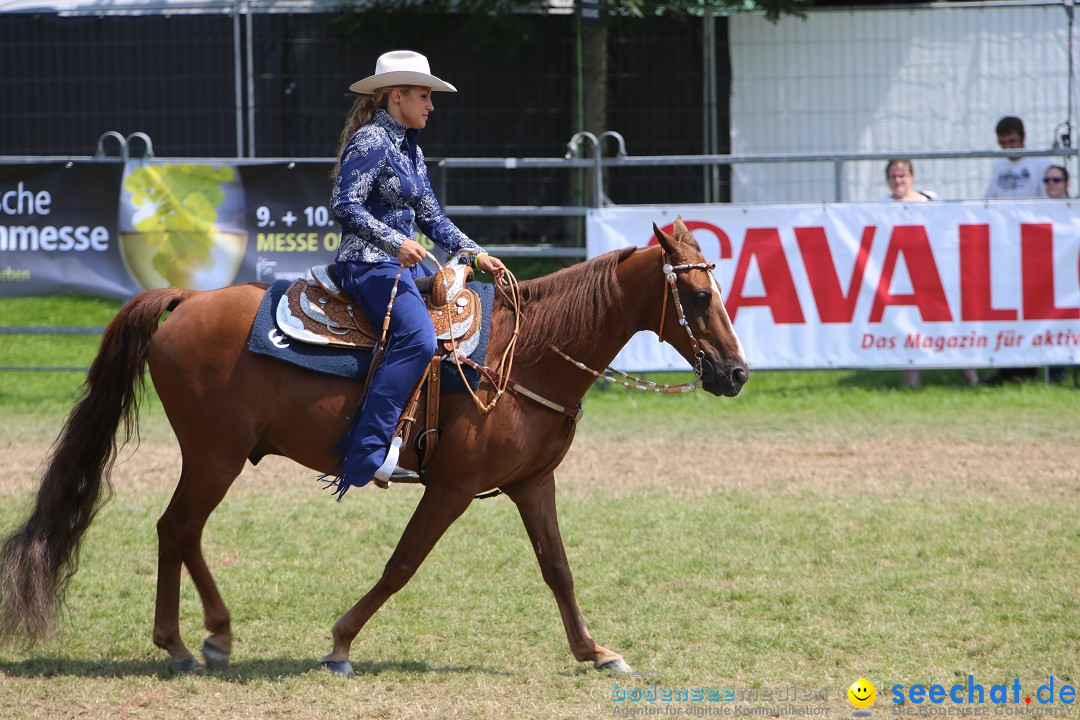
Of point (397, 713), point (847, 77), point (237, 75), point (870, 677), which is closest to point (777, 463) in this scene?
point (870, 677)

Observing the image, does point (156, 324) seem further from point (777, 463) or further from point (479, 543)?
point (777, 463)

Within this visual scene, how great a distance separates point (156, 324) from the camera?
527 cm

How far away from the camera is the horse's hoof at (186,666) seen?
16.4 ft

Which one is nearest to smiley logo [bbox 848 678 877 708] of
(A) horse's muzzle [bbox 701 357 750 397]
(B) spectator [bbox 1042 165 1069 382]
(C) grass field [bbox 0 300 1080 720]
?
(C) grass field [bbox 0 300 1080 720]

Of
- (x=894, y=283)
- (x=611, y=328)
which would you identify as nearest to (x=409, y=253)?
(x=611, y=328)

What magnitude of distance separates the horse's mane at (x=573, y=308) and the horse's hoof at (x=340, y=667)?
143 cm

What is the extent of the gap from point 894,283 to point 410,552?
729 centimetres

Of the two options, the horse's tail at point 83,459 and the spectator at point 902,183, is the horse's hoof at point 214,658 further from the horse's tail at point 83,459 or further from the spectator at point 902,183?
the spectator at point 902,183

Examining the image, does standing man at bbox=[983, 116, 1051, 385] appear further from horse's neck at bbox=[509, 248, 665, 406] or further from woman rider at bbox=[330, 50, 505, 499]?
woman rider at bbox=[330, 50, 505, 499]

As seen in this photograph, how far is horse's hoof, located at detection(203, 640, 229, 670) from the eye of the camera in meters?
5.07

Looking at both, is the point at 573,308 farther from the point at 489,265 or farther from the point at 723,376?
the point at 723,376

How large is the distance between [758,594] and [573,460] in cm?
335

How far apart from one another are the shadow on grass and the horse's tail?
0.75 feet

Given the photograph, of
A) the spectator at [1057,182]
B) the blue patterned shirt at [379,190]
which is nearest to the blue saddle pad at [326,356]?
the blue patterned shirt at [379,190]
